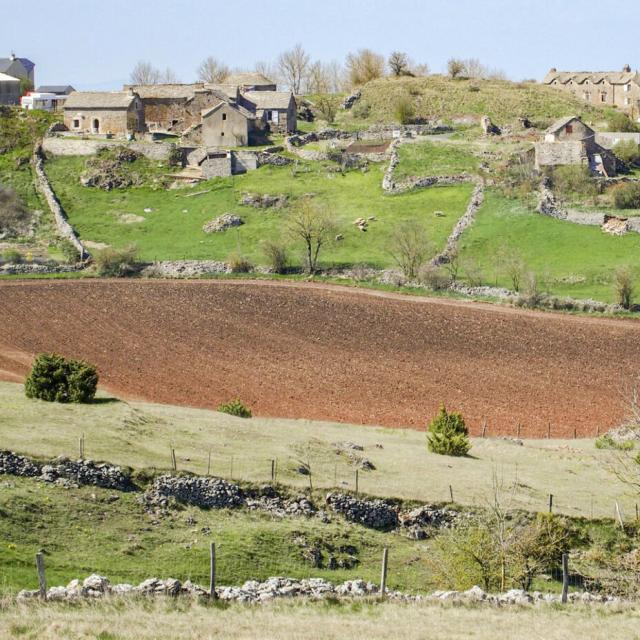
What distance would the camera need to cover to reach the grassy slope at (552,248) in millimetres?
81312

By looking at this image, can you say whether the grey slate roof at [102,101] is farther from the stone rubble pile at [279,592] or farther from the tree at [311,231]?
the stone rubble pile at [279,592]

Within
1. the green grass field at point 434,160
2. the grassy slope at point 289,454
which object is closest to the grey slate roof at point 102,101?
the green grass field at point 434,160

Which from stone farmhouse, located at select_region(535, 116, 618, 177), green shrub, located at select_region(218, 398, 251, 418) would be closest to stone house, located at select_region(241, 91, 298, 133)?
stone farmhouse, located at select_region(535, 116, 618, 177)

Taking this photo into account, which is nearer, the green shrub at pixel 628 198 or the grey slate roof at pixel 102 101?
the green shrub at pixel 628 198

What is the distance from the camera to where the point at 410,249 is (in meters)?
84.8

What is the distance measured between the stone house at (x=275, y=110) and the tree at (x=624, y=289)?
54.6m

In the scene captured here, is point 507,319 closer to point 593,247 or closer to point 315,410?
point 593,247

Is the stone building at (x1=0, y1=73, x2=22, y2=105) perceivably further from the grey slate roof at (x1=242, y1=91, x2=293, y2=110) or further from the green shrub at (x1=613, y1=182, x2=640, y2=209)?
the green shrub at (x1=613, y1=182, x2=640, y2=209)

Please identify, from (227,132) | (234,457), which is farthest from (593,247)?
(234,457)

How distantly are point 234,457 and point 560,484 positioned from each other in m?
12.0

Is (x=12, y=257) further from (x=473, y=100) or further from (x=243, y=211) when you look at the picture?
(x=473, y=100)

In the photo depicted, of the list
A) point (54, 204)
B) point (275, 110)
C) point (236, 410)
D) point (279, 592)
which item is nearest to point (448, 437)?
point (236, 410)

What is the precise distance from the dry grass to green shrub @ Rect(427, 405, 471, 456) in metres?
16.1

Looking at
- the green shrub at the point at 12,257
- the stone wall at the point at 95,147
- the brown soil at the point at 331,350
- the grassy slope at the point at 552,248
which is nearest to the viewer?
the brown soil at the point at 331,350
